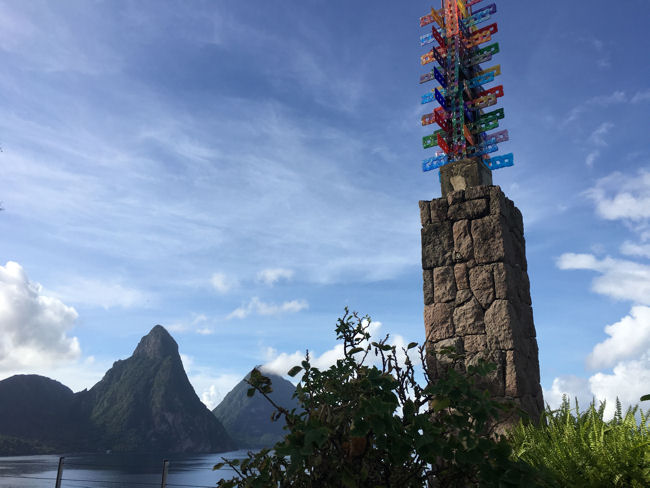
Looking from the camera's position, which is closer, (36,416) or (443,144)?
(443,144)

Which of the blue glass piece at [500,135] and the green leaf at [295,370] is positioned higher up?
the blue glass piece at [500,135]

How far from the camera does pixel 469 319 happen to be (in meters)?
4.90

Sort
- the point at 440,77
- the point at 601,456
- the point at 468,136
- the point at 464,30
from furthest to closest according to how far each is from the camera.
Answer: the point at 464,30 → the point at 440,77 → the point at 468,136 → the point at 601,456

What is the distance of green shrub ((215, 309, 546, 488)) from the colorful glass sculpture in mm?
4543

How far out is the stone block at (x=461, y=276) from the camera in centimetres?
505

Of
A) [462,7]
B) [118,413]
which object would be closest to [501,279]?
[462,7]

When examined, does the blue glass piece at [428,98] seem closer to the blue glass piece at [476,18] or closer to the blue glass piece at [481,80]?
the blue glass piece at [481,80]

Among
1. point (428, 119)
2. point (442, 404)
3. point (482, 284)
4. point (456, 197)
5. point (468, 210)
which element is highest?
point (428, 119)

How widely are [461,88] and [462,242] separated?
2516 mm

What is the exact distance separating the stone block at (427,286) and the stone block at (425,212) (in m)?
0.57

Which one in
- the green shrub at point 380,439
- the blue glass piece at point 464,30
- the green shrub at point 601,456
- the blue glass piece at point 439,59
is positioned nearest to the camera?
the green shrub at point 380,439

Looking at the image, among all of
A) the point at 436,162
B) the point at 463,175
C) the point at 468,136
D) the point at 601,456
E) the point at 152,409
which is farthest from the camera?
the point at 152,409

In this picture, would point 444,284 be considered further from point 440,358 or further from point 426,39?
point 426,39

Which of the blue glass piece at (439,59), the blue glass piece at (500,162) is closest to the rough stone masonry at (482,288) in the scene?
the blue glass piece at (500,162)
